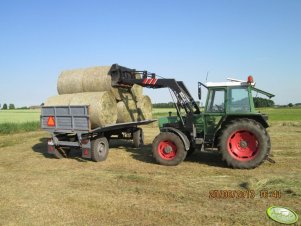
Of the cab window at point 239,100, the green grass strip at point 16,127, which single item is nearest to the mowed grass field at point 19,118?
the green grass strip at point 16,127

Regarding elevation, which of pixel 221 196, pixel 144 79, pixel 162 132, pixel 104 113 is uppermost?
pixel 144 79

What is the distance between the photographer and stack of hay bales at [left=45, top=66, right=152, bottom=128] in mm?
9594

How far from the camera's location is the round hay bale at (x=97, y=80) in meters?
10.0

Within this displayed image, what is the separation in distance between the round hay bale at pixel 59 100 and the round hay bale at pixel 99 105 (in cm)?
24

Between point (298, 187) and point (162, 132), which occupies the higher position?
point (162, 132)

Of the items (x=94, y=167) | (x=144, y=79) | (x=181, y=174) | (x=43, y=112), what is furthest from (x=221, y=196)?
(x=43, y=112)

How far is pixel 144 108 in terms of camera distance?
11.9 meters

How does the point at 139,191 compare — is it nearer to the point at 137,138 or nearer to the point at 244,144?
the point at 244,144

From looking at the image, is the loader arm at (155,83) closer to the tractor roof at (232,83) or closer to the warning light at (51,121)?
the tractor roof at (232,83)

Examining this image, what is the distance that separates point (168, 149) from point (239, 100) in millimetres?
2282

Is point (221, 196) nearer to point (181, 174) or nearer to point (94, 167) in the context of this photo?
point (181, 174)

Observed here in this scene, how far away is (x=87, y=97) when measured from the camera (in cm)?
982

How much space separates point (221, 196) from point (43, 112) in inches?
265

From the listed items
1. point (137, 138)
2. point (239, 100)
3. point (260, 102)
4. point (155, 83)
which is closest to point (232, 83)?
point (239, 100)
